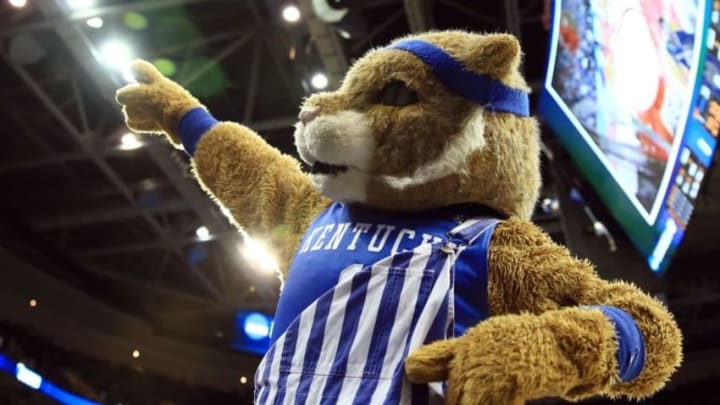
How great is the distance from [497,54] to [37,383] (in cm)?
672

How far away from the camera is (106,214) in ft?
21.6

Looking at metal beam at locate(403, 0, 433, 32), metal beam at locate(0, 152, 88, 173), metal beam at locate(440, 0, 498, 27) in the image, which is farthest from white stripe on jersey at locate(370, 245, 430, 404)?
metal beam at locate(0, 152, 88, 173)

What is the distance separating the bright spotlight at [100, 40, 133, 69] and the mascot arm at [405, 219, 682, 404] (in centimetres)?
386

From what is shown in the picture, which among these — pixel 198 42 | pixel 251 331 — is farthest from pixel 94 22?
pixel 251 331

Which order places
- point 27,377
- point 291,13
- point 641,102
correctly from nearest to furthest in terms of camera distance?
point 641,102
point 291,13
point 27,377

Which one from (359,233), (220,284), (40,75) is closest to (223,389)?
(220,284)

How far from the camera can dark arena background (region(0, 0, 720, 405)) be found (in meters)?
2.52

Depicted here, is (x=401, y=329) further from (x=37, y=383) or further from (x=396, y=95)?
(x=37, y=383)

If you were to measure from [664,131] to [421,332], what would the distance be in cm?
181

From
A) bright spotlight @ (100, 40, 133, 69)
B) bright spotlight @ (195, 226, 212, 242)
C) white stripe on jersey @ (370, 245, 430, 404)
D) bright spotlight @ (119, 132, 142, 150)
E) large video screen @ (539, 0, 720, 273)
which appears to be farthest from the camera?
bright spotlight @ (195, 226, 212, 242)

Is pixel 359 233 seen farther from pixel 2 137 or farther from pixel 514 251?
pixel 2 137

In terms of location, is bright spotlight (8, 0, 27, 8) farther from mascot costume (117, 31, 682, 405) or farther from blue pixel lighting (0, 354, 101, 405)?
mascot costume (117, 31, 682, 405)

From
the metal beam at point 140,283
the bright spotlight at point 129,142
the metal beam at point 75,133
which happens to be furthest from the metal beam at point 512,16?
the metal beam at point 140,283

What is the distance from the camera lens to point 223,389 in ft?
30.5
